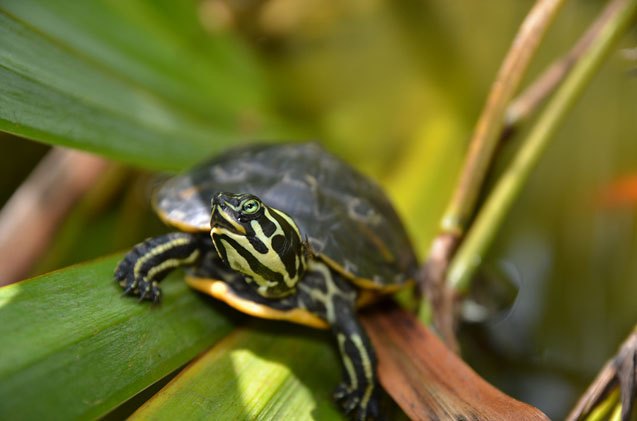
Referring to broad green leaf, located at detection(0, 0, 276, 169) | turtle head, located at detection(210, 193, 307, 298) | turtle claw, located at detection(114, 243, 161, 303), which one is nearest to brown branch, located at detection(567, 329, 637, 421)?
turtle head, located at detection(210, 193, 307, 298)

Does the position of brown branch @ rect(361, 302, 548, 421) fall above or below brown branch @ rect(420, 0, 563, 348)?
below

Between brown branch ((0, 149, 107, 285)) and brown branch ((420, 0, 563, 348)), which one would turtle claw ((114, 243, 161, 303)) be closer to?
brown branch ((420, 0, 563, 348))

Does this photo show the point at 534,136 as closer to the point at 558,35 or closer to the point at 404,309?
the point at 404,309

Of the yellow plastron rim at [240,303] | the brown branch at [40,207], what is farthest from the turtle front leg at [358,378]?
the brown branch at [40,207]

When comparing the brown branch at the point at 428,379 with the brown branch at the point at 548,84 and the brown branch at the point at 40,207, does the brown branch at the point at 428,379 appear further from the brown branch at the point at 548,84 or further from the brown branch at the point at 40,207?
the brown branch at the point at 40,207

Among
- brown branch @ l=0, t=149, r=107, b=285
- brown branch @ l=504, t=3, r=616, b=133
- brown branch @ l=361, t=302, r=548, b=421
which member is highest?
brown branch @ l=0, t=149, r=107, b=285
